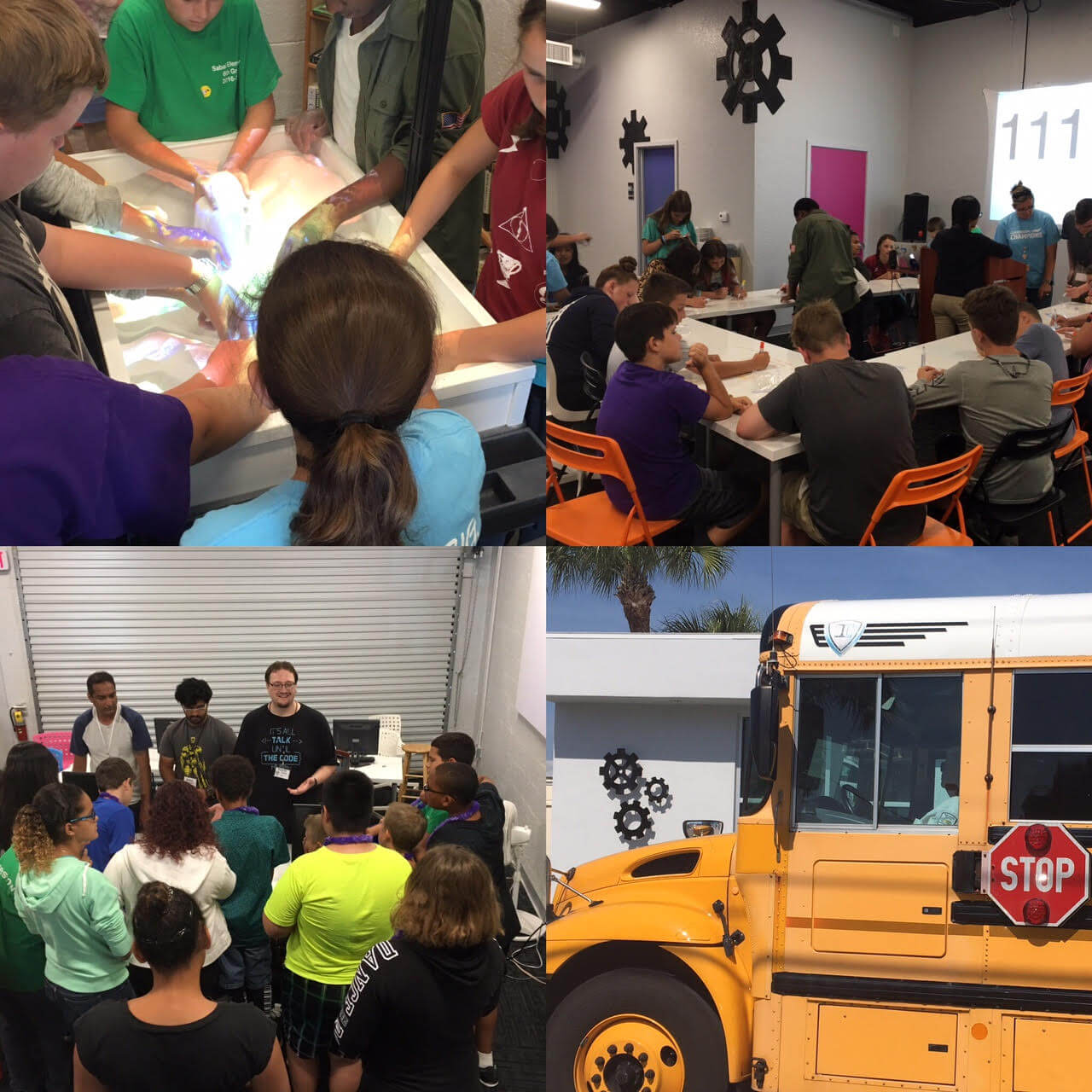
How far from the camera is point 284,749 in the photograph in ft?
10.6

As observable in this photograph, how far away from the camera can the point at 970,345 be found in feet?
9.80

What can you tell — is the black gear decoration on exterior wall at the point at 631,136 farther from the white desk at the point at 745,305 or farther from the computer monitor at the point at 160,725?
the computer monitor at the point at 160,725

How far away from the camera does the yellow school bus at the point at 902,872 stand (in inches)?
88.4

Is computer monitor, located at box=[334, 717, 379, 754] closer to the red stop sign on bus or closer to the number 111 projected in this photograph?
the red stop sign on bus

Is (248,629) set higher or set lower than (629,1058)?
higher

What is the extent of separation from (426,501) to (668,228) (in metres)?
1.47

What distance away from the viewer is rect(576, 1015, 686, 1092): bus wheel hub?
258 cm

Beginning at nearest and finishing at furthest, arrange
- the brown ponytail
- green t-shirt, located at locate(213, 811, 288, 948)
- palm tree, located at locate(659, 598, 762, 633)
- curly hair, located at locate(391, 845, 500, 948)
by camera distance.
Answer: the brown ponytail → curly hair, located at locate(391, 845, 500, 948) → green t-shirt, located at locate(213, 811, 288, 948) → palm tree, located at locate(659, 598, 762, 633)

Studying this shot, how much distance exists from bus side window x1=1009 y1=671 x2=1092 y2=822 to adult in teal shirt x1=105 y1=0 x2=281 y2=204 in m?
1.98

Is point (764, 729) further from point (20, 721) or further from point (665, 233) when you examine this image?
point (20, 721)

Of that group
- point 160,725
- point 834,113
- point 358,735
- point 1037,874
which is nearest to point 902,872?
point 1037,874

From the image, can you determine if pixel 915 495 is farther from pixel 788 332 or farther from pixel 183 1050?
pixel 183 1050

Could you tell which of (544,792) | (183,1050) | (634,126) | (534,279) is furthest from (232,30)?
(544,792)

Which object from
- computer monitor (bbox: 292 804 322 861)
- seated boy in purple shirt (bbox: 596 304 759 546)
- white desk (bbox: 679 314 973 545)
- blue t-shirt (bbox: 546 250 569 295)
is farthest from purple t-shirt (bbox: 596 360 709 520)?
computer monitor (bbox: 292 804 322 861)
